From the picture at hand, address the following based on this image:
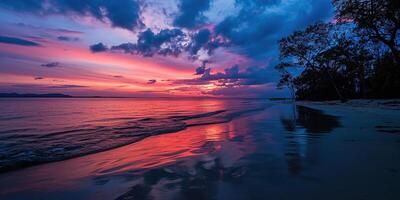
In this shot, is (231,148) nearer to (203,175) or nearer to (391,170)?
(203,175)

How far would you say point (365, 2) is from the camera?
15.9 meters

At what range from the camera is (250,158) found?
600cm

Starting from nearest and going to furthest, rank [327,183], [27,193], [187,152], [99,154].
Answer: [327,183], [27,193], [187,152], [99,154]

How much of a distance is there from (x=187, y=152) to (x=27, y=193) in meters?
4.17

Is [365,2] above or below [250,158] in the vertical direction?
above

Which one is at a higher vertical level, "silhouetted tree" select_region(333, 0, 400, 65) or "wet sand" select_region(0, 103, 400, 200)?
"silhouetted tree" select_region(333, 0, 400, 65)

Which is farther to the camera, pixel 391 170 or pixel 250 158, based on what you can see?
pixel 250 158

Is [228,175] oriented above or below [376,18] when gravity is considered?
below

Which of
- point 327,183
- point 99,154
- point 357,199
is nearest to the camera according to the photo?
point 357,199

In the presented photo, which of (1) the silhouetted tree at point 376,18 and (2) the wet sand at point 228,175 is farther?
(1) the silhouetted tree at point 376,18

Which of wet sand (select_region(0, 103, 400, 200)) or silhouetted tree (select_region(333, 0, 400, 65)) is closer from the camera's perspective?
wet sand (select_region(0, 103, 400, 200))

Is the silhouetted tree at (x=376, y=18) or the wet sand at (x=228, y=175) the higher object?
the silhouetted tree at (x=376, y=18)

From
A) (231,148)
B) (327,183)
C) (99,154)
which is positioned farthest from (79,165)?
(327,183)

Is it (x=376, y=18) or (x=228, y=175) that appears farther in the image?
(x=376, y=18)
